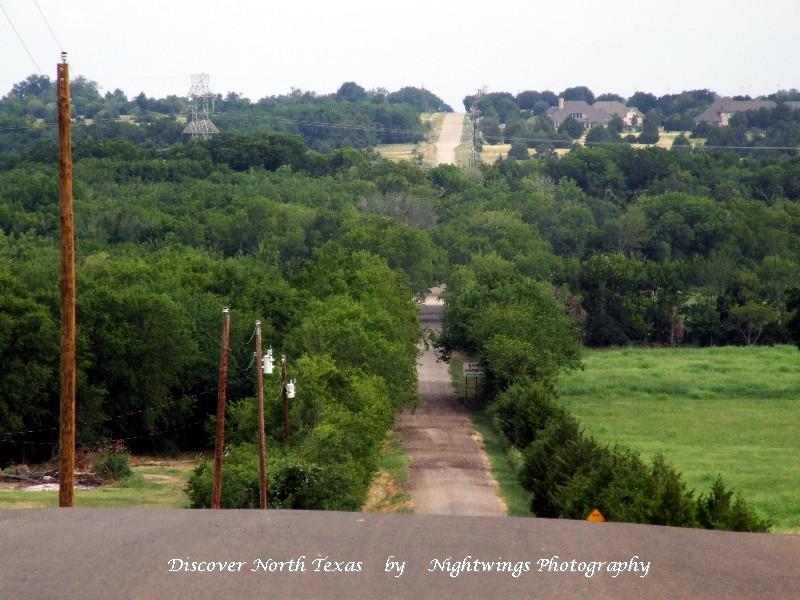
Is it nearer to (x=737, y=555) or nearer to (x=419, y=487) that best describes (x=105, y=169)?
(x=419, y=487)

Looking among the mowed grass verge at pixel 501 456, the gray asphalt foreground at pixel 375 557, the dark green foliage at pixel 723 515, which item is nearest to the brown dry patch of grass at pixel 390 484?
the mowed grass verge at pixel 501 456

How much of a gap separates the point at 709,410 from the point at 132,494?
35498 millimetres

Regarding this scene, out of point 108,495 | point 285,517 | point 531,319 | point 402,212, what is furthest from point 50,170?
point 285,517

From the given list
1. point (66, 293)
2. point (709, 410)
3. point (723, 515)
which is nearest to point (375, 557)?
point (723, 515)

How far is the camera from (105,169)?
131m

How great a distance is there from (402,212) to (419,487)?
256 feet

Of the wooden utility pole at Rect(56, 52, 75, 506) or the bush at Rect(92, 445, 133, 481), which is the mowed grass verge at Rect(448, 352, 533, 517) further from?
the wooden utility pole at Rect(56, 52, 75, 506)

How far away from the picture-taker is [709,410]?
6562 centimetres

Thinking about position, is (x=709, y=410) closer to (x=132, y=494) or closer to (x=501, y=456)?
(x=501, y=456)

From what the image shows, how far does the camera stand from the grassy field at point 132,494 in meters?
35.6

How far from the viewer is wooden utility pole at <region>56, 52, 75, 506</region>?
20.1 meters

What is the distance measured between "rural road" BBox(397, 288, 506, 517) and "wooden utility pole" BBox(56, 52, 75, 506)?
16.2 metres

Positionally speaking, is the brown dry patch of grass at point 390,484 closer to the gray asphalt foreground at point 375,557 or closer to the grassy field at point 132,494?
the grassy field at point 132,494

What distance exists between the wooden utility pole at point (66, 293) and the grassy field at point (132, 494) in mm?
11980
